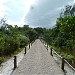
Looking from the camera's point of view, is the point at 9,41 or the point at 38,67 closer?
the point at 38,67

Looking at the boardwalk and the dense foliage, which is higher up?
the dense foliage

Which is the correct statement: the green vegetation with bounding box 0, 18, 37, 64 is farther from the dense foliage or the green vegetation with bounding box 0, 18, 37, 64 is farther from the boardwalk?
the boardwalk

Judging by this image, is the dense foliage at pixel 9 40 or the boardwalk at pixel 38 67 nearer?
the boardwalk at pixel 38 67

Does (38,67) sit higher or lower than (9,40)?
lower

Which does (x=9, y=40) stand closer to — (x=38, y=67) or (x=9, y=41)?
(x=9, y=41)

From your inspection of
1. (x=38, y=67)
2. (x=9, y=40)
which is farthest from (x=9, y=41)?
(x=38, y=67)

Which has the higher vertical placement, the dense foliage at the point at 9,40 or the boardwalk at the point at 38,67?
the dense foliage at the point at 9,40

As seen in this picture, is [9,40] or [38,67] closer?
[38,67]

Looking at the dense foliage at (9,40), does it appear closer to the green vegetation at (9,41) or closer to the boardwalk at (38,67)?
the green vegetation at (9,41)

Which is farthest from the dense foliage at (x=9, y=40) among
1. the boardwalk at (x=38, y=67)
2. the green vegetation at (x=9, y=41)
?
the boardwalk at (x=38, y=67)

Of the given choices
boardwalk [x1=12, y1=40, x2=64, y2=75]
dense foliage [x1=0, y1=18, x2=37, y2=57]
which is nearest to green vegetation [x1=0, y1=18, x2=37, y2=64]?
dense foliage [x1=0, y1=18, x2=37, y2=57]

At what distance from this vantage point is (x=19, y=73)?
14.4 metres

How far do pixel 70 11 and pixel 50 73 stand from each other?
4531 cm

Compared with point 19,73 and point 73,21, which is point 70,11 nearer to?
point 73,21
